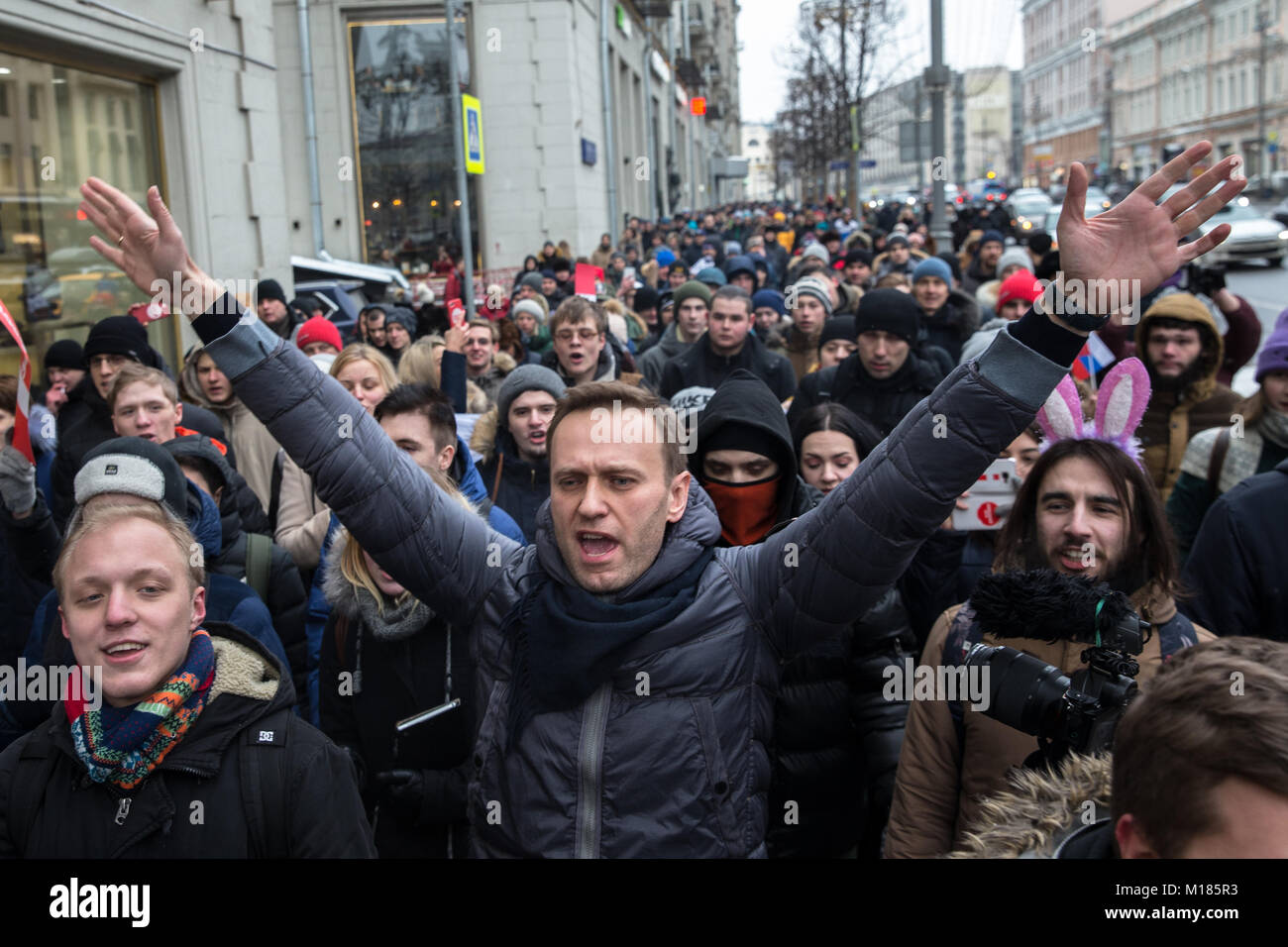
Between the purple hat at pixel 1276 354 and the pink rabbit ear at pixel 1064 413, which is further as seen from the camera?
the purple hat at pixel 1276 354

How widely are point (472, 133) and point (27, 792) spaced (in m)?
8.31

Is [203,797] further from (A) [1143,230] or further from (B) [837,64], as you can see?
(B) [837,64]

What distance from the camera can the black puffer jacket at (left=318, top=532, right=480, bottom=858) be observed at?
3256 mm

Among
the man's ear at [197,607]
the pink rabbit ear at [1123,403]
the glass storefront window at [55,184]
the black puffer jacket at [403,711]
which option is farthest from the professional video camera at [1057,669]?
the glass storefront window at [55,184]

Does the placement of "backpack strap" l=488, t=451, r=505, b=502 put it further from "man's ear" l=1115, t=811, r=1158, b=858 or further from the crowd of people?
"man's ear" l=1115, t=811, r=1158, b=858

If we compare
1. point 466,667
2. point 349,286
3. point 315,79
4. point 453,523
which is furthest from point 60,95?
point 315,79

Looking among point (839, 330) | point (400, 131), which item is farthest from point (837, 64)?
point (839, 330)

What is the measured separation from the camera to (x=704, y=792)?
2.20 metres

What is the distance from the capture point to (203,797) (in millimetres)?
2281

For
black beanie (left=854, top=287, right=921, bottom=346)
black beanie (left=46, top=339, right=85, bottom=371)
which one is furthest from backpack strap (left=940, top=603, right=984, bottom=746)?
black beanie (left=46, top=339, right=85, bottom=371)

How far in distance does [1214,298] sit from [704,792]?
628 centimetres

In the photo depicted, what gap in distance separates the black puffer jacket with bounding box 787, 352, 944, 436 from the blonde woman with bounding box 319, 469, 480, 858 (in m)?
3.23

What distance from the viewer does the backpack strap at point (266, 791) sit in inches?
90.3

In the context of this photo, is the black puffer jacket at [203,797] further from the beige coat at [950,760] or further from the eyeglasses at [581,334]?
the eyeglasses at [581,334]
